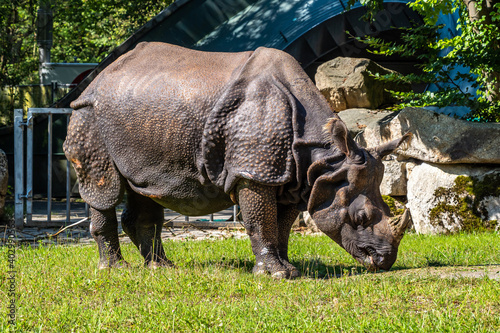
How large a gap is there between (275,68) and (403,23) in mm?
7130

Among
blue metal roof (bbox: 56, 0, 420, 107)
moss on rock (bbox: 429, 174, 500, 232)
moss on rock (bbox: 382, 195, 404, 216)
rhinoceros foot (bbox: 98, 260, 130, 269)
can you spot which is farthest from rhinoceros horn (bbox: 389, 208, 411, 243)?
blue metal roof (bbox: 56, 0, 420, 107)

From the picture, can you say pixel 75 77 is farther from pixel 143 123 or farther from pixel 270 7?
pixel 143 123

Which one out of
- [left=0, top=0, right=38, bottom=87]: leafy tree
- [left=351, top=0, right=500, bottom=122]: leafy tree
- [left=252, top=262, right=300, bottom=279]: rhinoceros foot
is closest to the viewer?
[left=252, top=262, right=300, bottom=279]: rhinoceros foot

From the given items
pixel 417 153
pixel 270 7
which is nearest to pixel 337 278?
pixel 417 153

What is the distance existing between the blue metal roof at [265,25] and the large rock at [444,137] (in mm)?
3490

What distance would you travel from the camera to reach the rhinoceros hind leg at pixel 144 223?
613 centimetres

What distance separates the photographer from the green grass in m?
3.78

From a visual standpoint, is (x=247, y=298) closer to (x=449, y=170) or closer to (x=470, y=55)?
(x=449, y=170)

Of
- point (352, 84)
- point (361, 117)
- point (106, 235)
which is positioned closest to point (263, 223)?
point (106, 235)

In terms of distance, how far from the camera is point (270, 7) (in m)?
12.9

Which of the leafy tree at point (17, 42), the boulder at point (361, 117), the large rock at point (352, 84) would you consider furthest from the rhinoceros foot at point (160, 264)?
the leafy tree at point (17, 42)

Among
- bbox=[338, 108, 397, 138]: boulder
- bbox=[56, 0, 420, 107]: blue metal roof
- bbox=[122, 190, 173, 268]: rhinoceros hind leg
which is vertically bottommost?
bbox=[122, 190, 173, 268]: rhinoceros hind leg

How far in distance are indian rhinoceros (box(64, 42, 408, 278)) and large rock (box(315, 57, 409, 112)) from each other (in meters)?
4.61

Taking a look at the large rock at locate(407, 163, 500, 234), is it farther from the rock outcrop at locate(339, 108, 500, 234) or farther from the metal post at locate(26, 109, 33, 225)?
the metal post at locate(26, 109, 33, 225)
